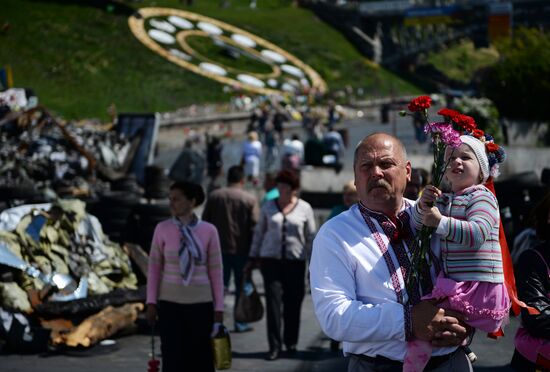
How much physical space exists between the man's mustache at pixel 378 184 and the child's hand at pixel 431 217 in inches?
6.6

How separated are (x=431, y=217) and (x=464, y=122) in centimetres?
44

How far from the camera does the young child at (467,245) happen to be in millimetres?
3979

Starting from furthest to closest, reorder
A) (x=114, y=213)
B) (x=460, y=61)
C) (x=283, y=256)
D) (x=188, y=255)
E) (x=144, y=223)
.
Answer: (x=460, y=61) < (x=114, y=213) < (x=144, y=223) < (x=283, y=256) < (x=188, y=255)

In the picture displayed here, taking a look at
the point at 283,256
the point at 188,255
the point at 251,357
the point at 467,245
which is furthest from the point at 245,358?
the point at 467,245

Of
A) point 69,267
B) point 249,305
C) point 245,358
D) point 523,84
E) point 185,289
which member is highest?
point 523,84

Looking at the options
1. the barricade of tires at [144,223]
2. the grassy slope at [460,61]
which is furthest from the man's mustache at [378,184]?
the grassy slope at [460,61]

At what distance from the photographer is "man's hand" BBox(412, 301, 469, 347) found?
153 inches

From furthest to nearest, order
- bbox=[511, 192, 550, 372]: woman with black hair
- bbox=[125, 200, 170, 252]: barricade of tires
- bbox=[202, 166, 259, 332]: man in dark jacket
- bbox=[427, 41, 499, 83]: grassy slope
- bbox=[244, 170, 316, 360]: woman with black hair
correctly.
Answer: bbox=[427, 41, 499, 83]: grassy slope < bbox=[125, 200, 170, 252]: barricade of tires < bbox=[202, 166, 259, 332]: man in dark jacket < bbox=[244, 170, 316, 360]: woman with black hair < bbox=[511, 192, 550, 372]: woman with black hair

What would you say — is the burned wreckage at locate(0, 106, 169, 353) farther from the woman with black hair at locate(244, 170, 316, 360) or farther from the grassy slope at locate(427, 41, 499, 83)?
the grassy slope at locate(427, 41, 499, 83)

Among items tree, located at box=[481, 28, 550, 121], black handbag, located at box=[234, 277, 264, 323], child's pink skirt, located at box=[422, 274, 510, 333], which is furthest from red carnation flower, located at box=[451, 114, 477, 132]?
tree, located at box=[481, 28, 550, 121]

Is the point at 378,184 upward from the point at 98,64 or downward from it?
downward

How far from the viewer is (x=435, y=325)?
3.92 meters

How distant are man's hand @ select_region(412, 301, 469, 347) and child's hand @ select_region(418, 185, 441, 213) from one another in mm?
342

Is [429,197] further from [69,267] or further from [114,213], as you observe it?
[114,213]
